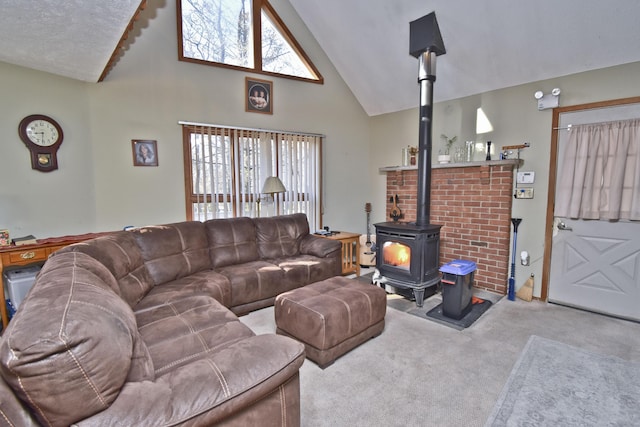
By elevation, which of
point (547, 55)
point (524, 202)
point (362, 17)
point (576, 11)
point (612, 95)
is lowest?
point (524, 202)

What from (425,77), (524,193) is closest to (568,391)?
(524,193)

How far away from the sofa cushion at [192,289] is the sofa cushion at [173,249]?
0.08 m

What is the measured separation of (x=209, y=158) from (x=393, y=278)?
100 inches

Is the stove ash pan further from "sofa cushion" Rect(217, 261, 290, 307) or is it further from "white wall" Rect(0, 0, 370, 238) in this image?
"white wall" Rect(0, 0, 370, 238)

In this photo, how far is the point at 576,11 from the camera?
265 cm

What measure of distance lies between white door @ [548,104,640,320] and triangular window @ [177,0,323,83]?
3375 mm

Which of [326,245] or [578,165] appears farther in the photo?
[326,245]

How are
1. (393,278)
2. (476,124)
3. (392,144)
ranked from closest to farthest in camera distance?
(393,278) < (476,124) < (392,144)

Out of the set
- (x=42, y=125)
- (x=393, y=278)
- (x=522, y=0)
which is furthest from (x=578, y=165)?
(x=42, y=125)

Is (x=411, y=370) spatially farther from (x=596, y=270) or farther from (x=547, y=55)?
(x=547, y=55)

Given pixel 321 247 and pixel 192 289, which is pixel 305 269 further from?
pixel 192 289

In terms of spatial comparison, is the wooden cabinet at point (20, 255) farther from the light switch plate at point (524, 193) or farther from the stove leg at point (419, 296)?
the light switch plate at point (524, 193)

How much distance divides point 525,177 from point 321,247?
2.43m

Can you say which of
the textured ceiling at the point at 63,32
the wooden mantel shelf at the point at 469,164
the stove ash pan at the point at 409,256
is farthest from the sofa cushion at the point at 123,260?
the wooden mantel shelf at the point at 469,164
